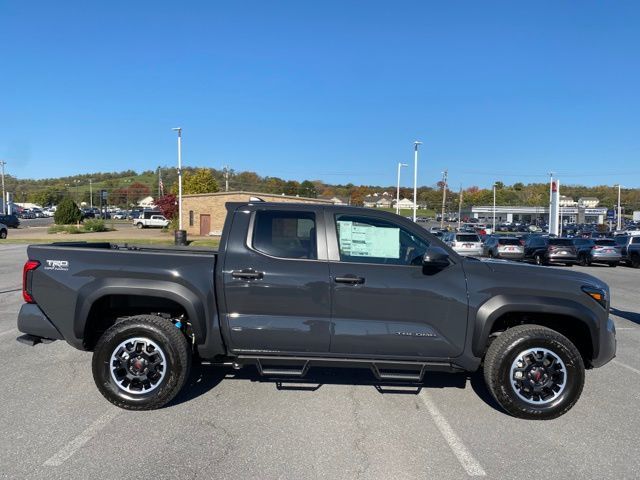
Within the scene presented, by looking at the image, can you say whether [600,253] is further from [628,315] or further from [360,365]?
[360,365]

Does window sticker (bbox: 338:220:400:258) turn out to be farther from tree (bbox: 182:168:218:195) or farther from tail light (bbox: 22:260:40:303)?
tree (bbox: 182:168:218:195)

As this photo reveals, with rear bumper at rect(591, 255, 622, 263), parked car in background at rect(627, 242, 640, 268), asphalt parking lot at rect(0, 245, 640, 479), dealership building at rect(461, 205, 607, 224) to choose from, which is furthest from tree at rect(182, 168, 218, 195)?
dealership building at rect(461, 205, 607, 224)

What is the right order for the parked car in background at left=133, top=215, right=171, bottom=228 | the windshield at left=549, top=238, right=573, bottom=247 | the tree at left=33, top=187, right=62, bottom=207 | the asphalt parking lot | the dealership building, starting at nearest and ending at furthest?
the asphalt parking lot, the windshield at left=549, top=238, right=573, bottom=247, the parked car in background at left=133, top=215, right=171, bottom=228, the dealership building, the tree at left=33, top=187, right=62, bottom=207

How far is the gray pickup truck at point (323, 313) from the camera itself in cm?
451

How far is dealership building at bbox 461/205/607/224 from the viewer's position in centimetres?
11296

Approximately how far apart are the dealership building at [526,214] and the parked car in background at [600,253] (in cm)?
9178

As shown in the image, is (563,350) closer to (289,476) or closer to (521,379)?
(521,379)

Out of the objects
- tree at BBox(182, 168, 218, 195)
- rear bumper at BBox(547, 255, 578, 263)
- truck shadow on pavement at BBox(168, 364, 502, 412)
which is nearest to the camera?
truck shadow on pavement at BBox(168, 364, 502, 412)

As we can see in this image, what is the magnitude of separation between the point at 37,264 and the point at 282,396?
8.80 ft

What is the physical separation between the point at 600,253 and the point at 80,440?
87.8 feet

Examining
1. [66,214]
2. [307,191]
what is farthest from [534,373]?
[307,191]

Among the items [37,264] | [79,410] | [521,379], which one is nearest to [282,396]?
[79,410]

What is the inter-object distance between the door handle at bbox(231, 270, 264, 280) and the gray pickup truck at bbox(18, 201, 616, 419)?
12mm

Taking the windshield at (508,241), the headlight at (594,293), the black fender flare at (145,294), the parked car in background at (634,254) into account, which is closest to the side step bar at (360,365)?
the black fender flare at (145,294)
